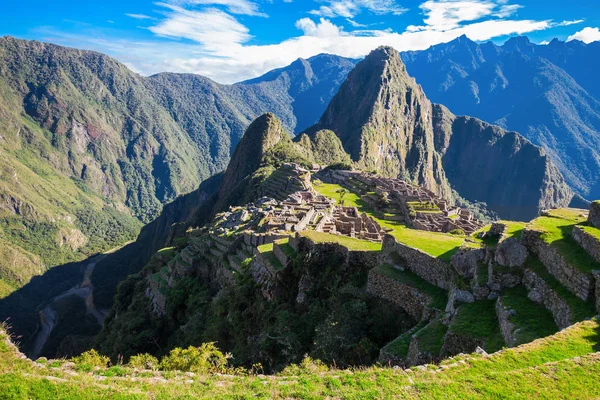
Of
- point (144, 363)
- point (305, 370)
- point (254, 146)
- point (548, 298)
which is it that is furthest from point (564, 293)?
point (254, 146)

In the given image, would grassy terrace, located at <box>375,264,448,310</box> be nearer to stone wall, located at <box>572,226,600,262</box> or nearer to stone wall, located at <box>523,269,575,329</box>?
stone wall, located at <box>523,269,575,329</box>

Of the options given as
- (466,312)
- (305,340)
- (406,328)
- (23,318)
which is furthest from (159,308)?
(23,318)

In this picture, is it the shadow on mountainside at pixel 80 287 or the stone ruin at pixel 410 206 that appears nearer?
the stone ruin at pixel 410 206

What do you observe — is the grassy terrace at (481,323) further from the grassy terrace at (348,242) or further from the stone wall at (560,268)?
the grassy terrace at (348,242)

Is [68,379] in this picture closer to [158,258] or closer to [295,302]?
[295,302]

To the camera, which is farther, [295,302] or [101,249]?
[101,249]

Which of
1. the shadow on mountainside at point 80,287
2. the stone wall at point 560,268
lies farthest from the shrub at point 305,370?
the shadow on mountainside at point 80,287

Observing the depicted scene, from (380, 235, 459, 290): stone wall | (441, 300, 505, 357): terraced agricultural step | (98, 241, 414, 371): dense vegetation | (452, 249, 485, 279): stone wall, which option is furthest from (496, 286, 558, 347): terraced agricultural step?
(98, 241, 414, 371): dense vegetation
